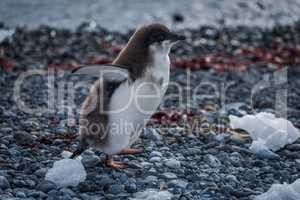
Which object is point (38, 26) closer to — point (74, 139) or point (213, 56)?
point (213, 56)

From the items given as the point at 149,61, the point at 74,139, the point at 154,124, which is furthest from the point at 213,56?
the point at 149,61

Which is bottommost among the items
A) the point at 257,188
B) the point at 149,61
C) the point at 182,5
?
the point at 257,188

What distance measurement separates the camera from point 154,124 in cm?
681

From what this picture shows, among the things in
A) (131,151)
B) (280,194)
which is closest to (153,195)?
(280,194)

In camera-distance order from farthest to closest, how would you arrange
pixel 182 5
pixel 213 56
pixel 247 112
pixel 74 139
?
1. pixel 182 5
2. pixel 213 56
3. pixel 247 112
4. pixel 74 139

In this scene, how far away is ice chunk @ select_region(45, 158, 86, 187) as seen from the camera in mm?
4805

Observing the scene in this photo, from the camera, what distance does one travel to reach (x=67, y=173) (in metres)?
4.83

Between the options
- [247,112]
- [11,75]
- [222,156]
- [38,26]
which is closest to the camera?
[222,156]

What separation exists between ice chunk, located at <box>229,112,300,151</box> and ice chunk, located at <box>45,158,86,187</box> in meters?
1.99

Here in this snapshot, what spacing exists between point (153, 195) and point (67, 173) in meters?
0.71

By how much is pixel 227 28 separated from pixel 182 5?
4008 millimetres

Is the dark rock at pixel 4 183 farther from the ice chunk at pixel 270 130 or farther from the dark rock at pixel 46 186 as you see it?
the ice chunk at pixel 270 130

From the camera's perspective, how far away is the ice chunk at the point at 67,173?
4.80m

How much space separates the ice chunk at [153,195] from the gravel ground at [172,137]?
2.7 inches
